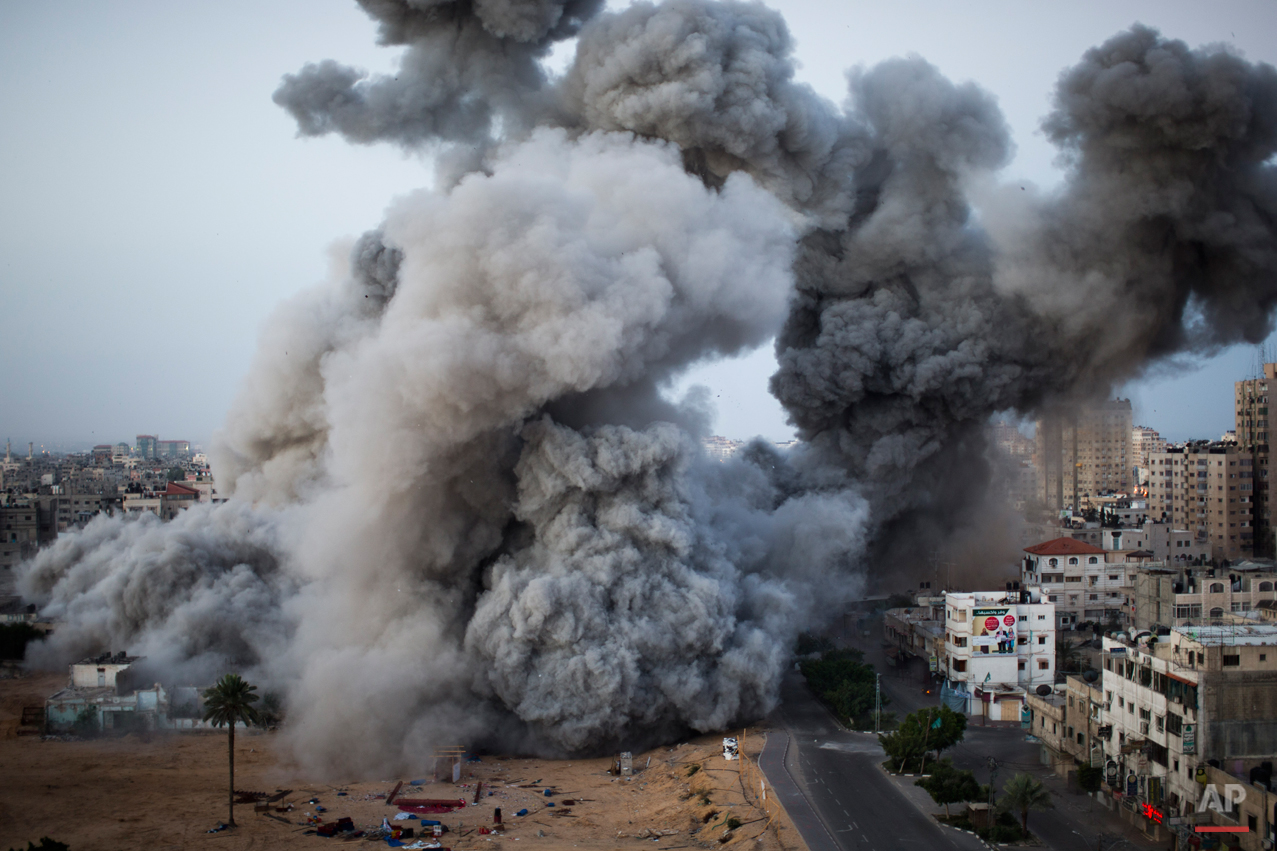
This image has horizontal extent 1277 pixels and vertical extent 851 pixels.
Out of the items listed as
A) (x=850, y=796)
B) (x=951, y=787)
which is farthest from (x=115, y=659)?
(x=951, y=787)

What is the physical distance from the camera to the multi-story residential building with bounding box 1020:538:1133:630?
46125 millimetres

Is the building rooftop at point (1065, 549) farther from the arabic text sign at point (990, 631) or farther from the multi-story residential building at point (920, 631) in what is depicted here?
the arabic text sign at point (990, 631)

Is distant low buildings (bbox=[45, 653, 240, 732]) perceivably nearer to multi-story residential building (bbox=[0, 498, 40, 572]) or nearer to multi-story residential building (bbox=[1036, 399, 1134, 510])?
multi-story residential building (bbox=[0, 498, 40, 572])

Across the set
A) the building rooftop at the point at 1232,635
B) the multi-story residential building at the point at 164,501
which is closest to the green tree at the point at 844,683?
the building rooftop at the point at 1232,635

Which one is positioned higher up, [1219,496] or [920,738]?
[1219,496]

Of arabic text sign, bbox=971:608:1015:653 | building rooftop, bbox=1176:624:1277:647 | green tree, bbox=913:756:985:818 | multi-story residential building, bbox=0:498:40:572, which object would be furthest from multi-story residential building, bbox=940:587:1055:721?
multi-story residential building, bbox=0:498:40:572

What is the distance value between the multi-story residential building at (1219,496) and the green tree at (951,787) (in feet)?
137

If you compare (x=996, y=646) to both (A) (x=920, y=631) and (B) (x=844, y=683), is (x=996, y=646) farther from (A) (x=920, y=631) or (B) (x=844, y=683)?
(A) (x=920, y=631)

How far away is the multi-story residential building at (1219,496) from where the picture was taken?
211 ft

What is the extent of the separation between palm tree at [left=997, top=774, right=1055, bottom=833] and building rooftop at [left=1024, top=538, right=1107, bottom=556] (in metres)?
23.8

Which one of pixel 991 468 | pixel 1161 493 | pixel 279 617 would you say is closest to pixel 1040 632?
pixel 991 468

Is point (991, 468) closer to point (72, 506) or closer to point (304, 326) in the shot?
point (304, 326)

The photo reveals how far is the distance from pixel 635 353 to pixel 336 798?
13.7m

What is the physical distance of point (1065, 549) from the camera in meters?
46.3
